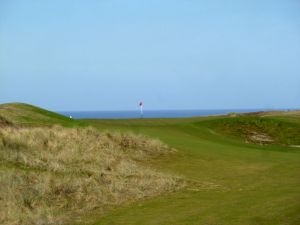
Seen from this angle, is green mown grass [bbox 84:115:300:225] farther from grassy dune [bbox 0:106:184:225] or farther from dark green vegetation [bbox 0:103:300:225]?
grassy dune [bbox 0:106:184:225]

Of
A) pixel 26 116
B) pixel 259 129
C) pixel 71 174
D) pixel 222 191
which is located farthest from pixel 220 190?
pixel 259 129

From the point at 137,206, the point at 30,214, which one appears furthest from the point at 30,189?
the point at 137,206

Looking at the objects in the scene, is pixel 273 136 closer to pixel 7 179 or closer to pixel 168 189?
pixel 168 189

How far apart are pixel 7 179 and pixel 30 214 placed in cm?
279

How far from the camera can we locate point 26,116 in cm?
2870

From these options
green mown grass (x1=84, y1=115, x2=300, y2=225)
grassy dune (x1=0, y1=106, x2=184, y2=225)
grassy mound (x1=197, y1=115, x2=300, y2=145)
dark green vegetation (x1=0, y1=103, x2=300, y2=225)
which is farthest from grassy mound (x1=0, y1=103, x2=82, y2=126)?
grassy mound (x1=197, y1=115, x2=300, y2=145)

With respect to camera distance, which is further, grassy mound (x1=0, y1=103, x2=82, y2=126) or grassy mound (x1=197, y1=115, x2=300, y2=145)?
grassy mound (x1=197, y1=115, x2=300, y2=145)

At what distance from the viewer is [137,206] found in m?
12.8

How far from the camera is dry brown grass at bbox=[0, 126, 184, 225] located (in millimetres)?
12547

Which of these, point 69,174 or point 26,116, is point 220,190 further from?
point 26,116

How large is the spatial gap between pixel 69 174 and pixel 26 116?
13.8 meters

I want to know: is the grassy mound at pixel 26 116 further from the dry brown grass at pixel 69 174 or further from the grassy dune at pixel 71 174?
the dry brown grass at pixel 69 174

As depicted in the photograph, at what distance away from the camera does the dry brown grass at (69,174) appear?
12.5 metres

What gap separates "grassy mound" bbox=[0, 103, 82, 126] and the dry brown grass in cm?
403
